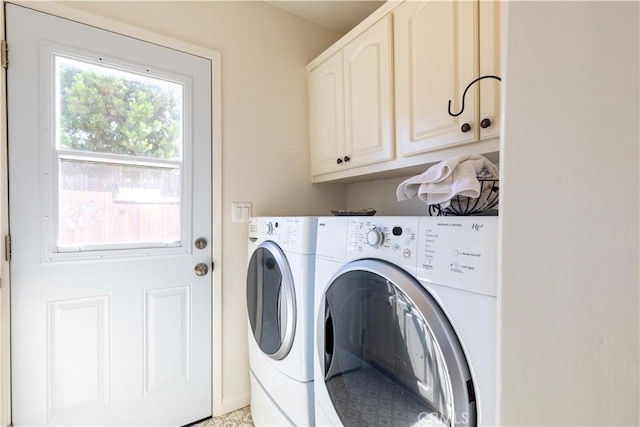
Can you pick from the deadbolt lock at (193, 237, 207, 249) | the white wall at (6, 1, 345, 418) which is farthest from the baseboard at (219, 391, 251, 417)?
the deadbolt lock at (193, 237, 207, 249)

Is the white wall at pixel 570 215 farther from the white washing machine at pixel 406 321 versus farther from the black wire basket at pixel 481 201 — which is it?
the black wire basket at pixel 481 201

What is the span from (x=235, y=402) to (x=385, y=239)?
1468 mm

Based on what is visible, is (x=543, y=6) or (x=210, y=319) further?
(x=210, y=319)

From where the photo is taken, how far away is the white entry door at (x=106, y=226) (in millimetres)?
1201

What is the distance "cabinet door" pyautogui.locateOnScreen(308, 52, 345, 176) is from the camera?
163cm

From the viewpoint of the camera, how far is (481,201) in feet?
2.67

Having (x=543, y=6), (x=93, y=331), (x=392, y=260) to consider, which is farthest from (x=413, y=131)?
(x=93, y=331)

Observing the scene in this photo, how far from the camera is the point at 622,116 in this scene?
12.2 inches

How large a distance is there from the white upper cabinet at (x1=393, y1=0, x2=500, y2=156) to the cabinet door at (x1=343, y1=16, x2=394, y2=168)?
0.06 metres

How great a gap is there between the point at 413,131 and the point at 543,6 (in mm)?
884

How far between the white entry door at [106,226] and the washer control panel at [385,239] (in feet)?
3.23

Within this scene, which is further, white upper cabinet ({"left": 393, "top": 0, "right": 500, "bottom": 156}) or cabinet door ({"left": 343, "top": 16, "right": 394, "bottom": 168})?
cabinet door ({"left": 343, "top": 16, "right": 394, "bottom": 168})

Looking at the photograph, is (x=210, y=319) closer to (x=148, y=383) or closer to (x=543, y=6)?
(x=148, y=383)

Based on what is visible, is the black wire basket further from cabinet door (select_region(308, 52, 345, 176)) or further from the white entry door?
the white entry door
